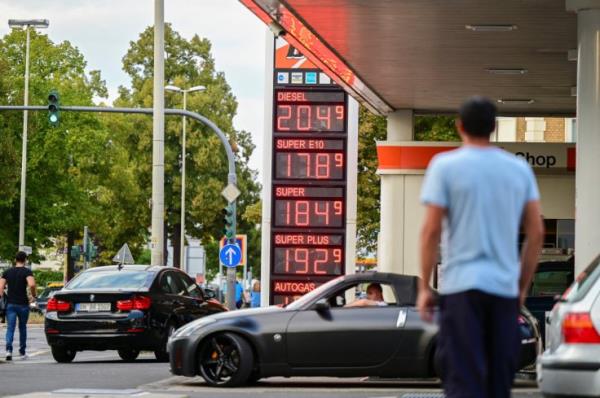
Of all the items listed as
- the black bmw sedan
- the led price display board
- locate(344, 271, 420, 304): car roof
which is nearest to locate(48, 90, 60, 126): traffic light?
the led price display board

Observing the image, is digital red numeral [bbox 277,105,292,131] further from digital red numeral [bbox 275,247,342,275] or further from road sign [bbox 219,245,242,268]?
road sign [bbox 219,245,242,268]

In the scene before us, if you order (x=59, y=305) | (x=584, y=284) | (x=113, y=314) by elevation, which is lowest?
(x=113, y=314)

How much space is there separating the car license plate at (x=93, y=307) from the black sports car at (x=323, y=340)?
626 centimetres

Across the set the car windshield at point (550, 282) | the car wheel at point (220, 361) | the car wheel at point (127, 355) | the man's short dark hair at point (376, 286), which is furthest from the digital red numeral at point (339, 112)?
the car wheel at point (220, 361)

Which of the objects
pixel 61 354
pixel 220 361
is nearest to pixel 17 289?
pixel 61 354

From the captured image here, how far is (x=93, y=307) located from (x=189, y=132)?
6560 centimetres

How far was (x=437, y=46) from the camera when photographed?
80.6 ft

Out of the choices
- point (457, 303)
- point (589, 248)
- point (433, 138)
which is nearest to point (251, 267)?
point (433, 138)

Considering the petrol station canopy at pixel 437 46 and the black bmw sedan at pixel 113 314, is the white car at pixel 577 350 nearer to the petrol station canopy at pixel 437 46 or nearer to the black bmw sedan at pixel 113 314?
the petrol station canopy at pixel 437 46

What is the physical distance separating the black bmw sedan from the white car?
12.9 meters

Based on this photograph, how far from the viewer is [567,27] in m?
22.3

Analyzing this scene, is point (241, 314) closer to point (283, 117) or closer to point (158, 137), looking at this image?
point (158, 137)

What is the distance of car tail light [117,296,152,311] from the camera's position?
2292cm

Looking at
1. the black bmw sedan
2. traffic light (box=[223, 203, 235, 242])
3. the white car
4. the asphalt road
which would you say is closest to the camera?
the white car
